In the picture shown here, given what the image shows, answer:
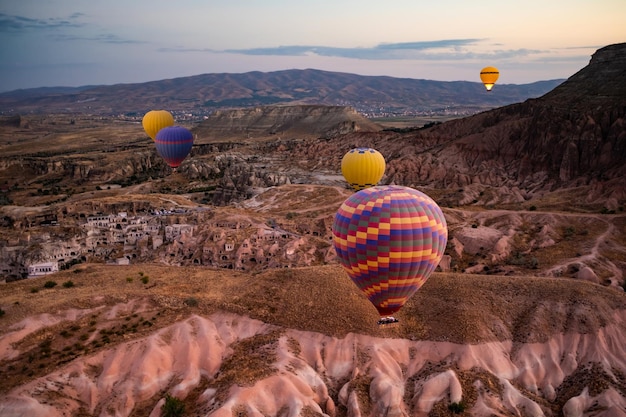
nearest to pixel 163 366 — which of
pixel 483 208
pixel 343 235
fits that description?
pixel 343 235

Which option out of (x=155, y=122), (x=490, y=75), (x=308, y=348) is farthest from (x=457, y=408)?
(x=155, y=122)

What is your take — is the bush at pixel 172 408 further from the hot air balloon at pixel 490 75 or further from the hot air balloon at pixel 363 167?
the hot air balloon at pixel 490 75

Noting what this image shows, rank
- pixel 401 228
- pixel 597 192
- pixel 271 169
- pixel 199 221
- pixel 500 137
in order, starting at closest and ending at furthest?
pixel 401 228 < pixel 199 221 < pixel 597 192 < pixel 500 137 < pixel 271 169

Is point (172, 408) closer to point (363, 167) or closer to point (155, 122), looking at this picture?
point (363, 167)

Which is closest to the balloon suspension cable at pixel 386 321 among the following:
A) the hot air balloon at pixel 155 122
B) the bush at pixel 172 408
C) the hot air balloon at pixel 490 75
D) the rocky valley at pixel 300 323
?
the rocky valley at pixel 300 323

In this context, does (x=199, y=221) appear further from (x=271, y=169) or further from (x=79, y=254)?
(x=271, y=169)

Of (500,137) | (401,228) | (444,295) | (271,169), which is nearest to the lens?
(401,228)

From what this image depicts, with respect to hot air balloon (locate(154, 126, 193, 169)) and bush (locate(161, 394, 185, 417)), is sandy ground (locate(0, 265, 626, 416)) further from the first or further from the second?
hot air balloon (locate(154, 126, 193, 169))
